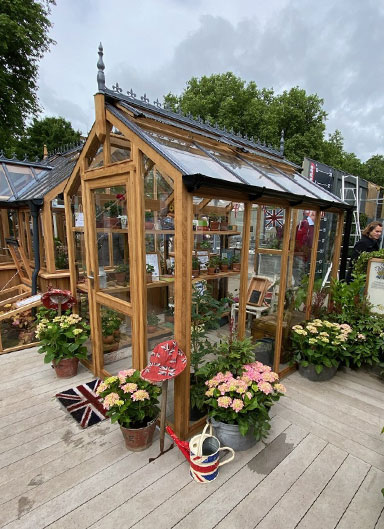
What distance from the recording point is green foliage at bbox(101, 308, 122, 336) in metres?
2.86

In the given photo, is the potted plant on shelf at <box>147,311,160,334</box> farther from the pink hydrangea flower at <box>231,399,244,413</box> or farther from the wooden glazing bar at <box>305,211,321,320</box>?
the wooden glazing bar at <box>305,211,321,320</box>

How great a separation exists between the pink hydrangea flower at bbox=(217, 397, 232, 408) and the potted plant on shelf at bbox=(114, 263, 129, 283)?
1357mm

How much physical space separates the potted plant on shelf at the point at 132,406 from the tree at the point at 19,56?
31.3 ft

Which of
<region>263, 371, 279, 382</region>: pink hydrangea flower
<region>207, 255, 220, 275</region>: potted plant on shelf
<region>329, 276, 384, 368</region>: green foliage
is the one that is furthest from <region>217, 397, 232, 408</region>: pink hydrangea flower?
<region>207, 255, 220, 275</region>: potted plant on shelf

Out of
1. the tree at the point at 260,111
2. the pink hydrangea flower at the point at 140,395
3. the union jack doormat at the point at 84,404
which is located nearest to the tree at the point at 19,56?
the tree at the point at 260,111

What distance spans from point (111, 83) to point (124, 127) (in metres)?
0.65

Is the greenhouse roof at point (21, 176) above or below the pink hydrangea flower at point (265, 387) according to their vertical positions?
above

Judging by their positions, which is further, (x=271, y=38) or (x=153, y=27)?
(x=271, y=38)

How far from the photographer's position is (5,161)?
542 centimetres

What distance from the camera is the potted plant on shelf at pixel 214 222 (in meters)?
3.75

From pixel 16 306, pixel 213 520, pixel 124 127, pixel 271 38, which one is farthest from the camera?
pixel 271 38

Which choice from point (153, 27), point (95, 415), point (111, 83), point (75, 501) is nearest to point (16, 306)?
point (95, 415)

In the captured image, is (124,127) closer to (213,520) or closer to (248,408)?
(248,408)

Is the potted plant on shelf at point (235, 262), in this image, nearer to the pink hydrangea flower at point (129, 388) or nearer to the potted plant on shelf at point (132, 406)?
the potted plant on shelf at point (132, 406)
